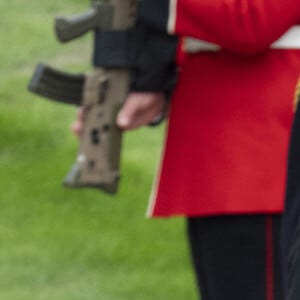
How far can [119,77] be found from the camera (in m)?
2.66

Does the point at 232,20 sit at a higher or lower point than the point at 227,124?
higher

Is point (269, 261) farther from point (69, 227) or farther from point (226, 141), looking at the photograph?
point (69, 227)

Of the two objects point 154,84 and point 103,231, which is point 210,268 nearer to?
point 154,84

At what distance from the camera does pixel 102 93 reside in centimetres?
268

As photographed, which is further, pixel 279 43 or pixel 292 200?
pixel 279 43

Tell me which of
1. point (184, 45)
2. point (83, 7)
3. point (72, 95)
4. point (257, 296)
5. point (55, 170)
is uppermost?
point (184, 45)

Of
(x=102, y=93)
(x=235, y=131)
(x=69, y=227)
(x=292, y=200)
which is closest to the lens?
(x=292, y=200)

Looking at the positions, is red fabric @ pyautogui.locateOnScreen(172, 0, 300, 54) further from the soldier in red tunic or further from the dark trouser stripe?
the dark trouser stripe

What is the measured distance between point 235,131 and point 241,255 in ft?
0.89

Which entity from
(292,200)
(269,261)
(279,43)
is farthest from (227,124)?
(292,200)

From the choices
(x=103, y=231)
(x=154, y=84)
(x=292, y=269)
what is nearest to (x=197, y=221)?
(x=154, y=84)

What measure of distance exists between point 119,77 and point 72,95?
0.73 ft

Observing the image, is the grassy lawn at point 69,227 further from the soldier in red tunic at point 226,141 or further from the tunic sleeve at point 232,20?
the tunic sleeve at point 232,20

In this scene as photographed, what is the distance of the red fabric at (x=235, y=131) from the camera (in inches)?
100
